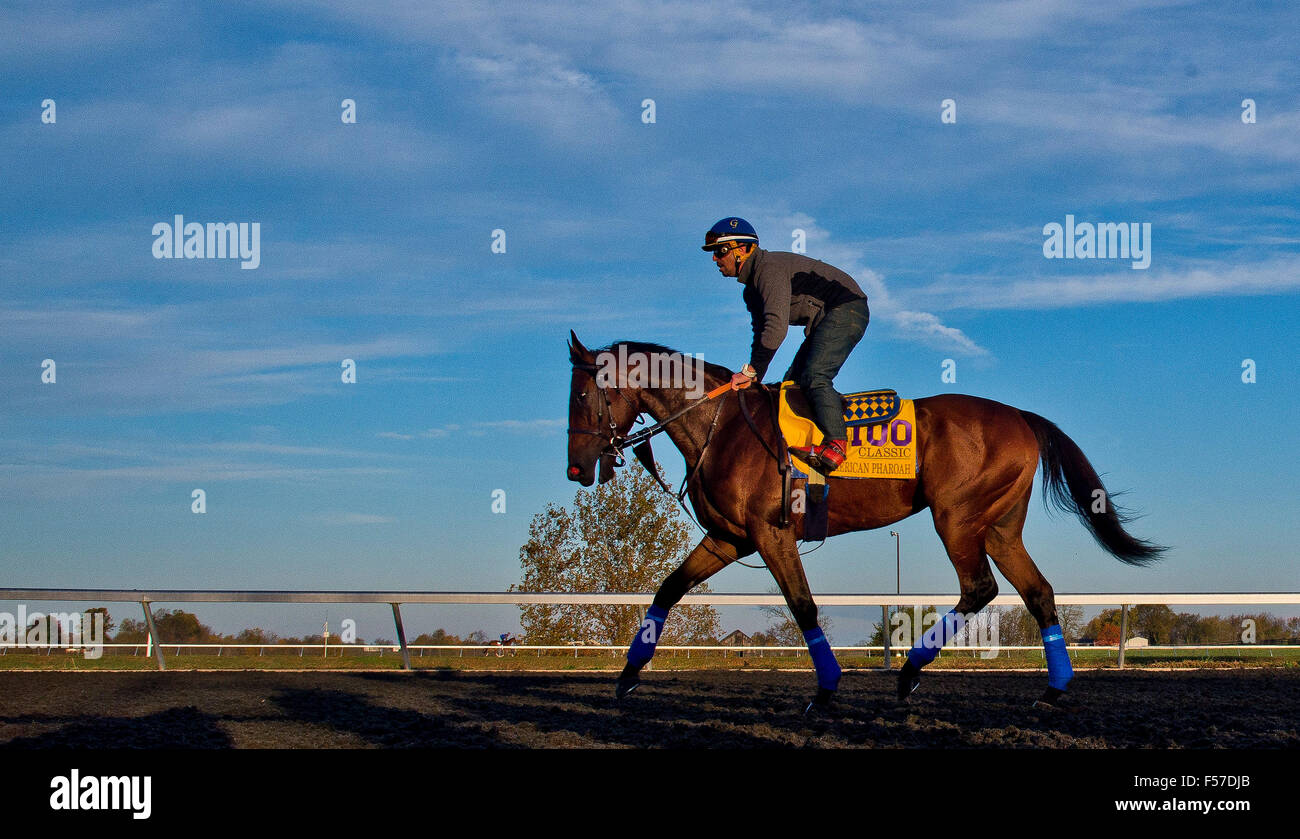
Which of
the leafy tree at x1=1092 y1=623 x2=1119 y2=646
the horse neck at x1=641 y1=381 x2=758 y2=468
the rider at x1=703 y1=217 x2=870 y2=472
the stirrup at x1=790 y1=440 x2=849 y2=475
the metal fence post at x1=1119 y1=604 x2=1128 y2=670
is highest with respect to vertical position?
the rider at x1=703 y1=217 x2=870 y2=472

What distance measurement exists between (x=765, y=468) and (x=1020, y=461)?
2131 millimetres

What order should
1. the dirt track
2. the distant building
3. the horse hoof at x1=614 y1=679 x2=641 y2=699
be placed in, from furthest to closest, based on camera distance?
1. the distant building
2. the horse hoof at x1=614 y1=679 x2=641 y2=699
3. the dirt track

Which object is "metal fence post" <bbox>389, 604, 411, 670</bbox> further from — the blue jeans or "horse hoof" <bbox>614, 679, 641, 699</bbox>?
the blue jeans

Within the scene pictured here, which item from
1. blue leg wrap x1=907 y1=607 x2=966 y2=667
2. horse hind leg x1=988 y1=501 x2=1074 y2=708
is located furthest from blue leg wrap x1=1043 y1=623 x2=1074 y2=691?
blue leg wrap x1=907 y1=607 x2=966 y2=667

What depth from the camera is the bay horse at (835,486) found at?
814 cm

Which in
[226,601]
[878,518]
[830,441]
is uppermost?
[830,441]

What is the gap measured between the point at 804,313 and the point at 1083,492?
9.50 feet

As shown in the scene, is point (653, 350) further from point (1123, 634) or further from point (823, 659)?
point (1123, 634)

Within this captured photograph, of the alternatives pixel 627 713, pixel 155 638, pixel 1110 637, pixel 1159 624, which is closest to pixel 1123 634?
pixel 1110 637

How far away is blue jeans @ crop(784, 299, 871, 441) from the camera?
817cm

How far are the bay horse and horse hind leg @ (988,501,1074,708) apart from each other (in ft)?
0.04
